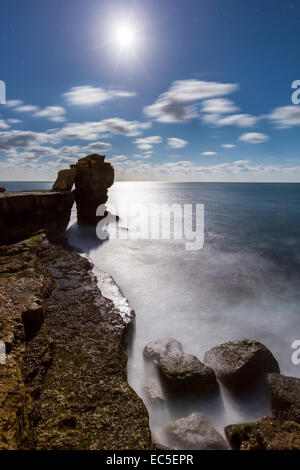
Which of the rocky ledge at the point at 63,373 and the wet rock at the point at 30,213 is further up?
the wet rock at the point at 30,213

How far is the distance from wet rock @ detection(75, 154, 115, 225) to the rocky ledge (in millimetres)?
17640

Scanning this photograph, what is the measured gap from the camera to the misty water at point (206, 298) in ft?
20.3

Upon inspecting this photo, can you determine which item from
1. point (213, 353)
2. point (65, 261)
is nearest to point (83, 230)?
point (65, 261)

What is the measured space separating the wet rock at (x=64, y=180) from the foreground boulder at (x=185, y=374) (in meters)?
19.8

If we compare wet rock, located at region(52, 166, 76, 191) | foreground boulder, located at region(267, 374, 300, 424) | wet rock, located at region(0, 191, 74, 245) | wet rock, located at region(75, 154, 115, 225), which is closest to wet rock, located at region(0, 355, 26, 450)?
foreground boulder, located at region(267, 374, 300, 424)

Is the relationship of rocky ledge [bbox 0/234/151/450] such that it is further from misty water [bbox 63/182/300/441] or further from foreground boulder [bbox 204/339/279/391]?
foreground boulder [bbox 204/339/279/391]

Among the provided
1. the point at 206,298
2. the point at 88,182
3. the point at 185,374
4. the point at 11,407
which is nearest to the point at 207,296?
the point at 206,298

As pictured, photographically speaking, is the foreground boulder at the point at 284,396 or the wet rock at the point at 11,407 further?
the foreground boulder at the point at 284,396

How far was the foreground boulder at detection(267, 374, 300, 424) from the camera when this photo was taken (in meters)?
5.43

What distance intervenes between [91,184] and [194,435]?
75.9 ft

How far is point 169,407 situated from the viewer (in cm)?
580

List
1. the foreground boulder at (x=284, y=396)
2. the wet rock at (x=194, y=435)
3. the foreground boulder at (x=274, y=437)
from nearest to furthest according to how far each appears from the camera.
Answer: the foreground boulder at (x=274, y=437) → the wet rock at (x=194, y=435) → the foreground boulder at (x=284, y=396)

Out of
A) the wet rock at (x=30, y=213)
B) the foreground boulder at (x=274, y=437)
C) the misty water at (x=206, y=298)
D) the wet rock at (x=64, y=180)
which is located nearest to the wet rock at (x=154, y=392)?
the misty water at (x=206, y=298)

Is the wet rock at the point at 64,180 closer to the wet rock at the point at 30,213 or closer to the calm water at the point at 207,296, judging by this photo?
the wet rock at the point at 30,213
